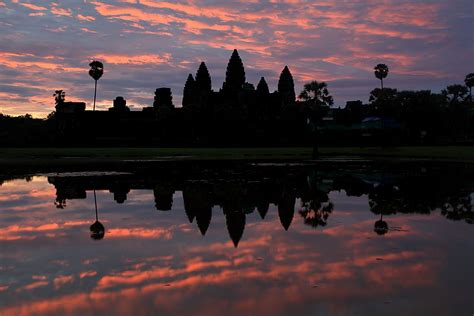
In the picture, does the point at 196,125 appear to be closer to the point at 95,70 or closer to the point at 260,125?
the point at 260,125

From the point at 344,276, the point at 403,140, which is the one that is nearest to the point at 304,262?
the point at 344,276

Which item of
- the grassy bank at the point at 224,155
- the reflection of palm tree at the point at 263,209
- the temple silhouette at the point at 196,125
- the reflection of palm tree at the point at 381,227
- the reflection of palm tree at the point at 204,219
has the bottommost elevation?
the grassy bank at the point at 224,155

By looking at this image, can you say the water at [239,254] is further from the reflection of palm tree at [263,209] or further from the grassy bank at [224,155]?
the grassy bank at [224,155]

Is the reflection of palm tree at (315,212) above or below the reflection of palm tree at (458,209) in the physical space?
below

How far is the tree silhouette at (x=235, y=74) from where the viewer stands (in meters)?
125

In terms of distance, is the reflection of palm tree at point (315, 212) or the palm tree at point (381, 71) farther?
the palm tree at point (381, 71)

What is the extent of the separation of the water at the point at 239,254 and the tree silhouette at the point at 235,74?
355 ft

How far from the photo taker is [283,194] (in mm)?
18641

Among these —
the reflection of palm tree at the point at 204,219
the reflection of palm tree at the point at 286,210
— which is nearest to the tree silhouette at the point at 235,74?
the reflection of palm tree at the point at 286,210

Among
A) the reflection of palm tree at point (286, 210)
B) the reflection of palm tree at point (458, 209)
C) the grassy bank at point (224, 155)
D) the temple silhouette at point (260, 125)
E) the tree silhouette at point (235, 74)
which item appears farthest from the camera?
the tree silhouette at point (235, 74)

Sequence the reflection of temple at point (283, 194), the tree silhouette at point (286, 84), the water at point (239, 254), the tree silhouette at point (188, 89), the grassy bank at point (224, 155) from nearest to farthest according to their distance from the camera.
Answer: the water at point (239, 254) < the reflection of temple at point (283, 194) < the grassy bank at point (224, 155) < the tree silhouette at point (188, 89) < the tree silhouette at point (286, 84)

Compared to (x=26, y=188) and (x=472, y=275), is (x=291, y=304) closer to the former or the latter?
(x=472, y=275)

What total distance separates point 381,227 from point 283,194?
265 inches

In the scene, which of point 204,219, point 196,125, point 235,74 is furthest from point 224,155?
point 235,74
